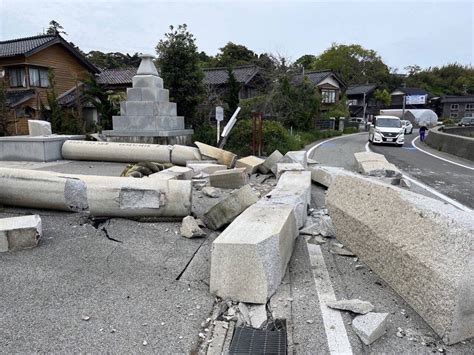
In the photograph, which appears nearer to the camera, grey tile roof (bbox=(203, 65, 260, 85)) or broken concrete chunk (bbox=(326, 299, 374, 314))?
broken concrete chunk (bbox=(326, 299, 374, 314))

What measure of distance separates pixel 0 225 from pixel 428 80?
85550mm

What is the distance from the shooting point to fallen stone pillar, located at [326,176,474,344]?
9.25 feet

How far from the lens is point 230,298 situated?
3535 millimetres

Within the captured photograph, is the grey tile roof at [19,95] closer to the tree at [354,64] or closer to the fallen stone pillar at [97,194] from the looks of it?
the fallen stone pillar at [97,194]

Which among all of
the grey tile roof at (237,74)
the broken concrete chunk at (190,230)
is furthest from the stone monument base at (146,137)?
the grey tile roof at (237,74)

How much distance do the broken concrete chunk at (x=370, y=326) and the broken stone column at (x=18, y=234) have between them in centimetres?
392

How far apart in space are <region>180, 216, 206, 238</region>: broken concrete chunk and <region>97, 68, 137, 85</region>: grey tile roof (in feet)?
90.6

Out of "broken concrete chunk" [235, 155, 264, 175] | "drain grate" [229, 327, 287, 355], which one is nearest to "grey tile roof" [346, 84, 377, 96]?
"broken concrete chunk" [235, 155, 264, 175]

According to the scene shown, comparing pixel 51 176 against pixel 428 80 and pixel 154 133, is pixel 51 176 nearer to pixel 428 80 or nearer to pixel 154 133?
pixel 154 133

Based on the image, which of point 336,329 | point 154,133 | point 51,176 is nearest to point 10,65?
point 154,133

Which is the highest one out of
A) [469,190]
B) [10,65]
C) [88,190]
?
[10,65]

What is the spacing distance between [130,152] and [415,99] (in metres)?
64.9

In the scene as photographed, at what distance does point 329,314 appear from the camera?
332 centimetres

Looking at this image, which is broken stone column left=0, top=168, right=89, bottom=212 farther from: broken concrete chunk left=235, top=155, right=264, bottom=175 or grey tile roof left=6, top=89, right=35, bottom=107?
grey tile roof left=6, top=89, right=35, bottom=107
